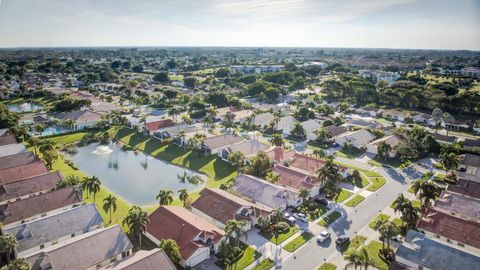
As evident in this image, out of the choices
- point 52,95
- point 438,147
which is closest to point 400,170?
point 438,147

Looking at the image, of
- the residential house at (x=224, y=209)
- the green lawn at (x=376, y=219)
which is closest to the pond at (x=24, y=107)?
the residential house at (x=224, y=209)

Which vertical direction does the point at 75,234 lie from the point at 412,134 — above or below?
below

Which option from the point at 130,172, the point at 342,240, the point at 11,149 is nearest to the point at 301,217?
the point at 342,240

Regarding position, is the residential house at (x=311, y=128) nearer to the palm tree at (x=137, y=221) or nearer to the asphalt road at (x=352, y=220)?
the asphalt road at (x=352, y=220)

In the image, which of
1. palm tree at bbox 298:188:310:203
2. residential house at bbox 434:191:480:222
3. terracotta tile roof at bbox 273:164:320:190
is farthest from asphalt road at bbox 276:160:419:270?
residential house at bbox 434:191:480:222

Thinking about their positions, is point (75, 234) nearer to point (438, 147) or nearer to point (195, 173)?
point (195, 173)
